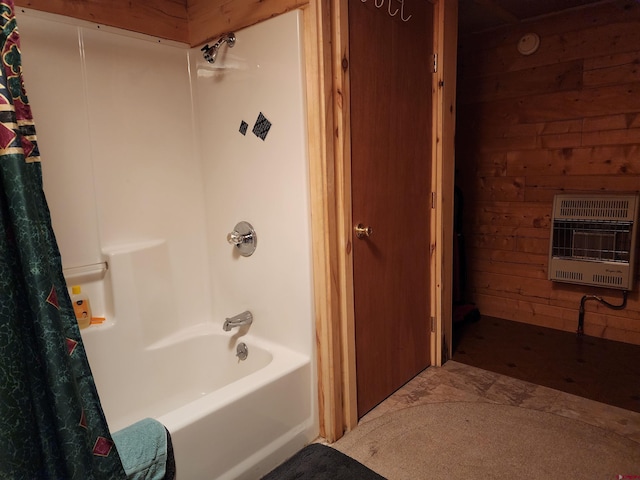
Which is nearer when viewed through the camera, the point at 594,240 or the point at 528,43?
the point at 594,240

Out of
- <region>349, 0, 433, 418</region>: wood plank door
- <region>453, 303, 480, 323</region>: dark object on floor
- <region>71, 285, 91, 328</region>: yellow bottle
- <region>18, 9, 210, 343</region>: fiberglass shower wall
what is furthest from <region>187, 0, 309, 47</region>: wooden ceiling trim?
<region>453, 303, 480, 323</region>: dark object on floor

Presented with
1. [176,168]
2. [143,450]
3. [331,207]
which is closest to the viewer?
[143,450]

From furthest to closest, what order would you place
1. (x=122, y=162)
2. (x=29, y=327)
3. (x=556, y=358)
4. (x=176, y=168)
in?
(x=556, y=358) → (x=176, y=168) → (x=122, y=162) → (x=29, y=327)

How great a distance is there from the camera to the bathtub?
1.52m

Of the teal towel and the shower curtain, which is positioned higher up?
the shower curtain

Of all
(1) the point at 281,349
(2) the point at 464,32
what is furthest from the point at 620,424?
(2) the point at 464,32

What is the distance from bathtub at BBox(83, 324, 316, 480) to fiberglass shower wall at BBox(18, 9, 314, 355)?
3.5 inches

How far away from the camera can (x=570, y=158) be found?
116 inches

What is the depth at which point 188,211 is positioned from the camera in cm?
230

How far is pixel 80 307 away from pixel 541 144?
3.06m

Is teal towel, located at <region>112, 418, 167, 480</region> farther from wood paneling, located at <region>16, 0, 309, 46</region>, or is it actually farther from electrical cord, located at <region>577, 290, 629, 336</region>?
electrical cord, located at <region>577, 290, 629, 336</region>

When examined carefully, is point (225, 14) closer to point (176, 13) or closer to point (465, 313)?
point (176, 13)

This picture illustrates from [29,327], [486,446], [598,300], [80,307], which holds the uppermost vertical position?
[29,327]

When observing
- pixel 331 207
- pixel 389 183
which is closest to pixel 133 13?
pixel 331 207
